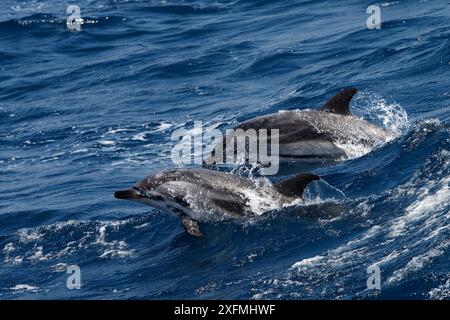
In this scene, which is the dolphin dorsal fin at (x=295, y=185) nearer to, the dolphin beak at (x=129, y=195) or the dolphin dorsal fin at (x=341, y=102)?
the dolphin beak at (x=129, y=195)

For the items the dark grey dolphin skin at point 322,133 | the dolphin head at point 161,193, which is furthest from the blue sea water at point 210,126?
the dolphin head at point 161,193

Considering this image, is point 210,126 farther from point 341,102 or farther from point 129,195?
point 129,195

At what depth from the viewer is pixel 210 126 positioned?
2381 centimetres

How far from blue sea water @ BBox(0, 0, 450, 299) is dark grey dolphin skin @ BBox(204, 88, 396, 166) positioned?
0.49 metres

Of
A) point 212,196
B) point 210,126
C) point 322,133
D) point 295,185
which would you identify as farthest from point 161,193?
point 210,126

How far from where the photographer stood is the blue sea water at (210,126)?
14.2m

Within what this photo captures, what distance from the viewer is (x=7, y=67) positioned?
107 feet

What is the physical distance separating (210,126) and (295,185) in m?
8.30

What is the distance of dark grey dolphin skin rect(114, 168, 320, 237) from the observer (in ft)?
51.9

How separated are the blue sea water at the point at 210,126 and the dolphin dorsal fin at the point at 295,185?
1.10ft

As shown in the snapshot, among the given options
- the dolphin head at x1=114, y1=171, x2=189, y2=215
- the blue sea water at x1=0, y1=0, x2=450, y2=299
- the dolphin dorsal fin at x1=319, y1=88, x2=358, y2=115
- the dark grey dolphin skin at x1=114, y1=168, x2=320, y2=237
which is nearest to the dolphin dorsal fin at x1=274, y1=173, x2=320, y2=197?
the dark grey dolphin skin at x1=114, y1=168, x2=320, y2=237

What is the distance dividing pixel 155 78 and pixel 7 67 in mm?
6208

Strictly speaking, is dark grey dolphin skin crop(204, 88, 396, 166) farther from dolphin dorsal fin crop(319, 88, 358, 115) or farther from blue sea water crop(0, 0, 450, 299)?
blue sea water crop(0, 0, 450, 299)
